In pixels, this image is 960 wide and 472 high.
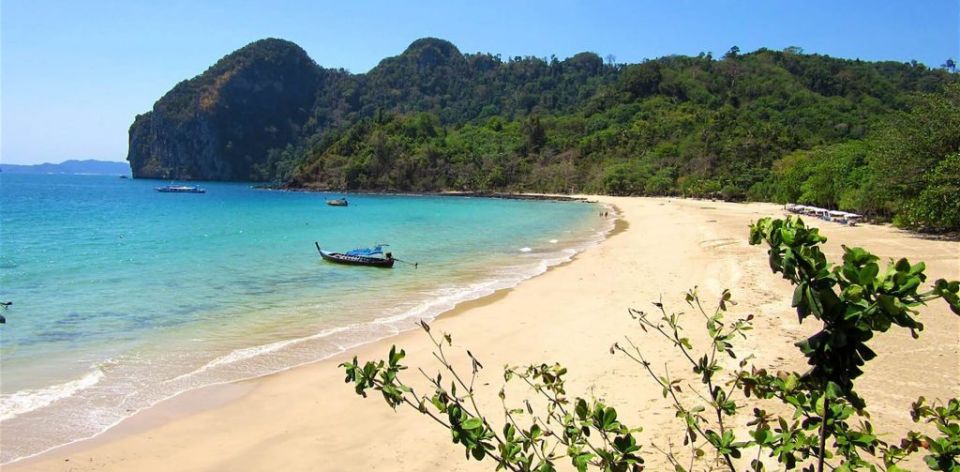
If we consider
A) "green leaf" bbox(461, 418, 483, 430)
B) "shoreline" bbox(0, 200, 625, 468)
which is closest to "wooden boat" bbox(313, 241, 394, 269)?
"shoreline" bbox(0, 200, 625, 468)

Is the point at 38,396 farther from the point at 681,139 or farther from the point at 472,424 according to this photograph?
the point at 681,139

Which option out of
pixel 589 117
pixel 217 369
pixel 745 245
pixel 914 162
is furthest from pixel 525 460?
pixel 589 117

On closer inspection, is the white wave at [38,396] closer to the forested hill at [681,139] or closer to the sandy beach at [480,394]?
the sandy beach at [480,394]

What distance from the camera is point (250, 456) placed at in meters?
7.27

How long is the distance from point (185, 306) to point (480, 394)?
452 inches

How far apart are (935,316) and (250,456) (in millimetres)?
13261

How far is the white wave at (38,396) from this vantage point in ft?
29.1

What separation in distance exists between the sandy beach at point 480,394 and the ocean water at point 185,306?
89cm

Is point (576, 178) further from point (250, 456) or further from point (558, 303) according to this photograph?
point (250, 456)

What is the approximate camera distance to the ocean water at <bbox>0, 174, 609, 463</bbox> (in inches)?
384

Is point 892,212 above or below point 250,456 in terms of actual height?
above

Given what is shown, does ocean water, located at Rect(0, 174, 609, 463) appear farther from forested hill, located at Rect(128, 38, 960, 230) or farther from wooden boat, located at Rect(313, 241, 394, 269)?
forested hill, located at Rect(128, 38, 960, 230)

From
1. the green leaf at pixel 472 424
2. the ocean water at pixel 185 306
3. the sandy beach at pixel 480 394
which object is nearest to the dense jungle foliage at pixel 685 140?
the sandy beach at pixel 480 394

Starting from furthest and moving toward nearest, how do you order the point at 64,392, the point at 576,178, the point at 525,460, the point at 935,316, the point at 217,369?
the point at 576,178 → the point at 935,316 → the point at 217,369 → the point at 64,392 → the point at 525,460
